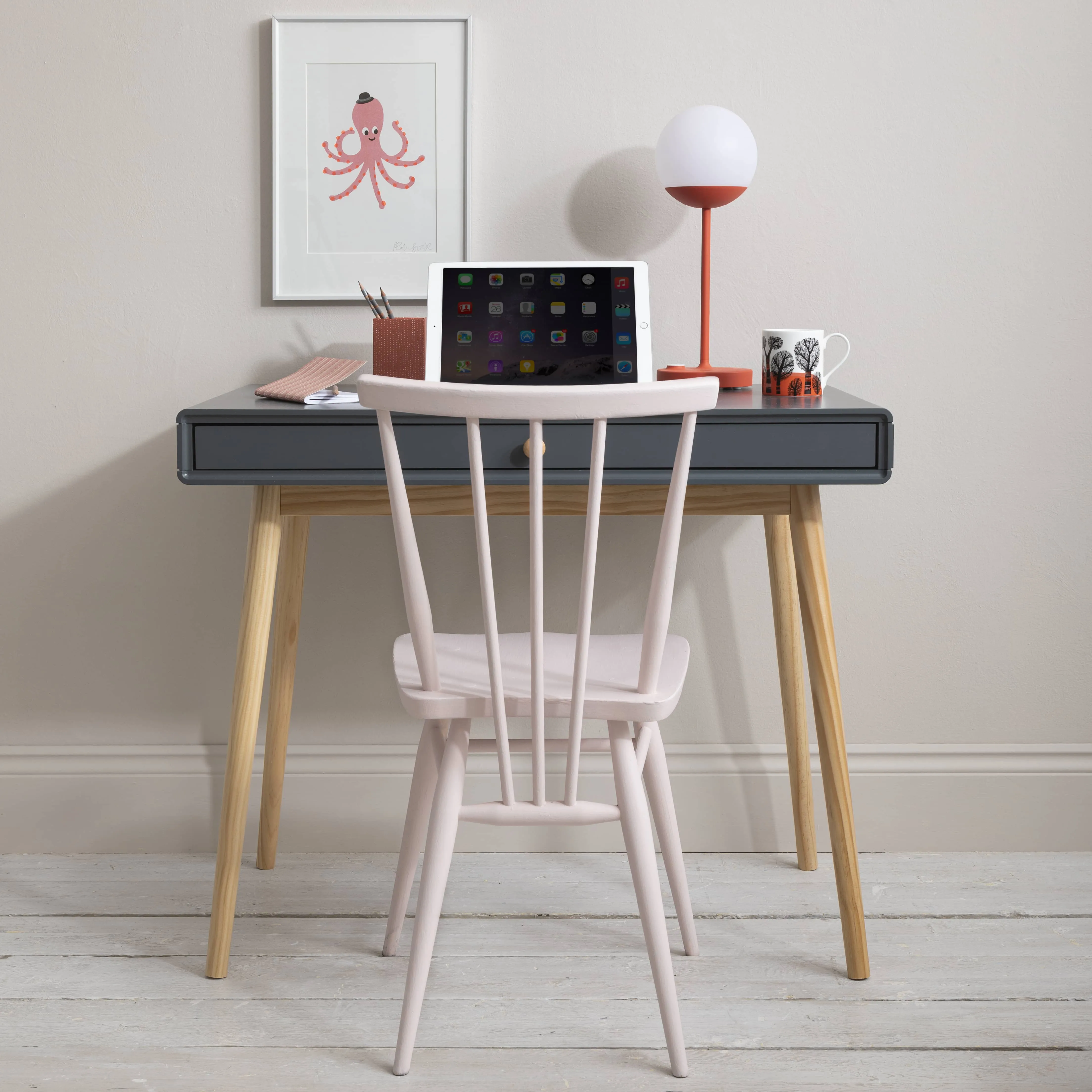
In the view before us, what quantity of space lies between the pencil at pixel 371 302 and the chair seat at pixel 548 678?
20.2 inches

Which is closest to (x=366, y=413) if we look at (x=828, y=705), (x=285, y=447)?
(x=285, y=447)

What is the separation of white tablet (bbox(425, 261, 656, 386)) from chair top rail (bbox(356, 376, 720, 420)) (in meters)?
0.40

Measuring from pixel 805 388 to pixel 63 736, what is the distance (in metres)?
1.42

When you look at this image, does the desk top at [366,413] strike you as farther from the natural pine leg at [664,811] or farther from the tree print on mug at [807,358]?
the natural pine leg at [664,811]

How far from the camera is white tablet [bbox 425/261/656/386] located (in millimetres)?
1522

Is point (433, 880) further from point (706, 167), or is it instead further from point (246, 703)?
point (706, 167)

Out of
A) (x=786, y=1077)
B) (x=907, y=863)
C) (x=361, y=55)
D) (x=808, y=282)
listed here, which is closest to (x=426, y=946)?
(x=786, y=1077)

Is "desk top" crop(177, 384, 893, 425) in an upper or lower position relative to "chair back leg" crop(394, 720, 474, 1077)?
upper

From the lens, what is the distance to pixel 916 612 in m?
1.91

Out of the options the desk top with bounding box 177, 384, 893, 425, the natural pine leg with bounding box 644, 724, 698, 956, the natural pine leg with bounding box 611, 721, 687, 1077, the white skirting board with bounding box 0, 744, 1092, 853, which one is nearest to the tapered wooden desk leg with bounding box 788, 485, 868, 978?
the desk top with bounding box 177, 384, 893, 425

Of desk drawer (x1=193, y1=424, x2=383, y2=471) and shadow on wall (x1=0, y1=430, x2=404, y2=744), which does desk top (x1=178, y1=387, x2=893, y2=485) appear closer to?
desk drawer (x1=193, y1=424, x2=383, y2=471)

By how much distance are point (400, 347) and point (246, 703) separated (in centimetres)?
56

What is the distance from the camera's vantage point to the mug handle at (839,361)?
66.0 inches

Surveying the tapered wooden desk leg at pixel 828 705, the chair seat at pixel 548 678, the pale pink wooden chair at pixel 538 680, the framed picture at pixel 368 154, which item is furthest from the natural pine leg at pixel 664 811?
the framed picture at pixel 368 154
